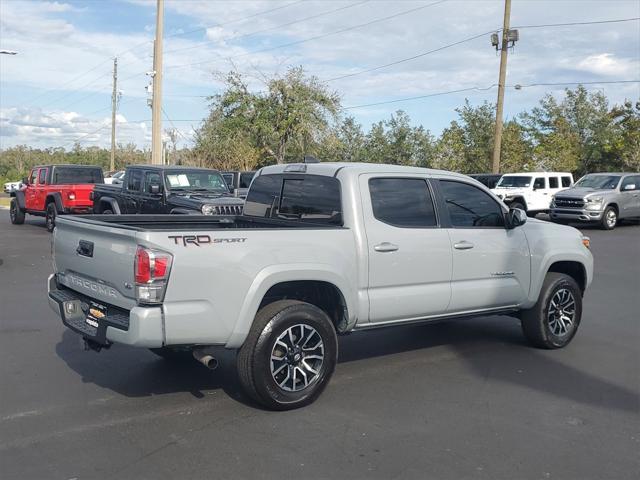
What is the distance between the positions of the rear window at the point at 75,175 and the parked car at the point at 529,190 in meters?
14.3

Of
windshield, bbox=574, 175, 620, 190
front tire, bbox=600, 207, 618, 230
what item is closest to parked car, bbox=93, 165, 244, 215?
front tire, bbox=600, 207, 618, 230

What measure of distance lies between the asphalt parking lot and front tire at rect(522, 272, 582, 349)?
0.15 metres

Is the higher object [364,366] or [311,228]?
[311,228]

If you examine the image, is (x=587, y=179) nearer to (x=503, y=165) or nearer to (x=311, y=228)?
(x=503, y=165)

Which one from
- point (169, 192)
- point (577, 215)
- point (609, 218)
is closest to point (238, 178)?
point (169, 192)

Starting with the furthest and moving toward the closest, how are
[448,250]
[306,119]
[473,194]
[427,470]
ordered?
[306,119]
[473,194]
[448,250]
[427,470]

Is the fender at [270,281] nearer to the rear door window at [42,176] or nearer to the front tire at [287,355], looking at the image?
the front tire at [287,355]

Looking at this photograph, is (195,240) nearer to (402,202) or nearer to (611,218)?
(402,202)

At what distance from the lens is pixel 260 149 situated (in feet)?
121

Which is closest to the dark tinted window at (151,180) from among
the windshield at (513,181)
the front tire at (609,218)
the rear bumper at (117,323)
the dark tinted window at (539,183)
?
the rear bumper at (117,323)

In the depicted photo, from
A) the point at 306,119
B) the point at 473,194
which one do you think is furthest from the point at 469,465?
the point at 306,119

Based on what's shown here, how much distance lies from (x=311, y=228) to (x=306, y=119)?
102ft

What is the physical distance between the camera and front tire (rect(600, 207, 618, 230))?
74.0 ft

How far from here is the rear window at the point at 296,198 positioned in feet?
19.5
